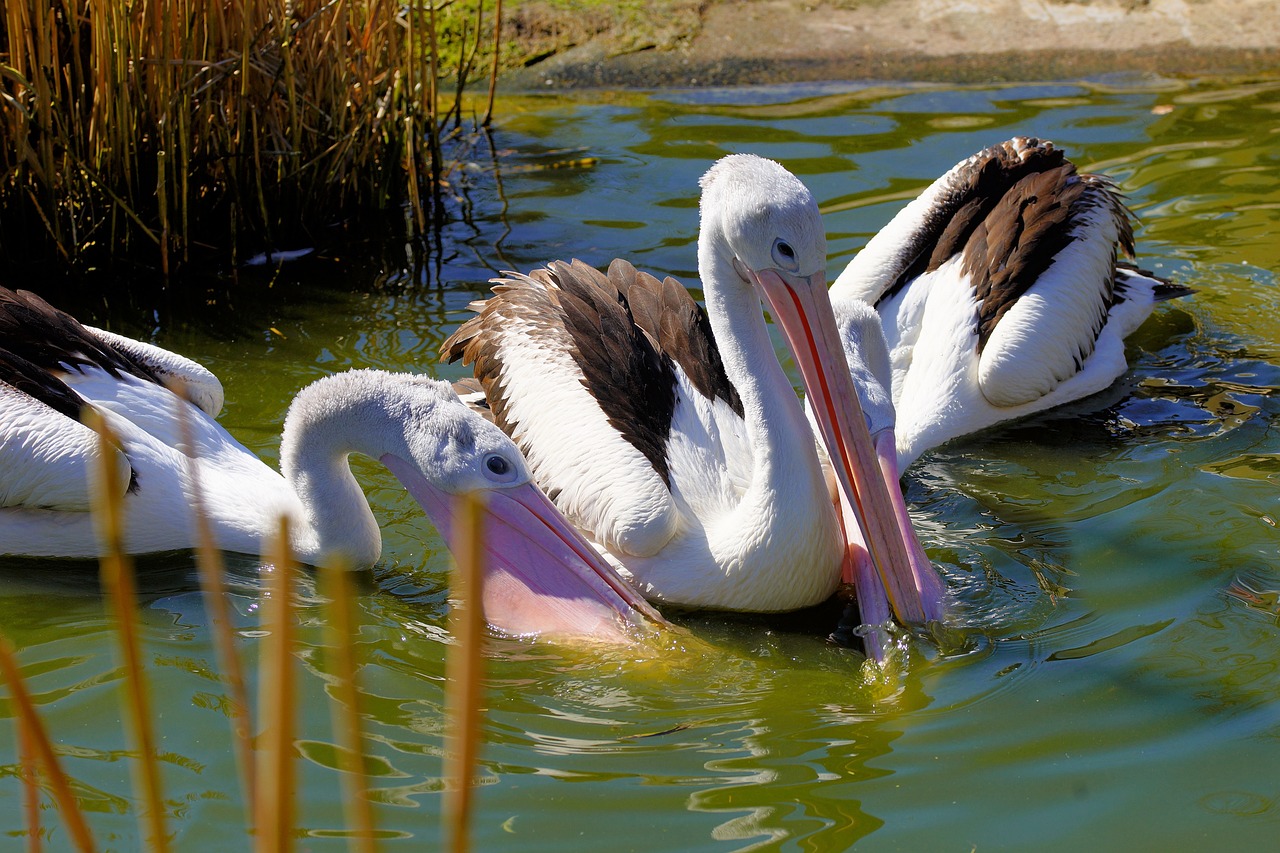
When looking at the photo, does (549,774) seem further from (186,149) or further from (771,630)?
(186,149)

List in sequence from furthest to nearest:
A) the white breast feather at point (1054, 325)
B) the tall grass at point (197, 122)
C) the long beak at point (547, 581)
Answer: the tall grass at point (197, 122) → the white breast feather at point (1054, 325) → the long beak at point (547, 581)

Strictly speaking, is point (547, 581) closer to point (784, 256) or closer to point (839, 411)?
point (839, 411)

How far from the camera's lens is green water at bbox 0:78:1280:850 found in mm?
2531

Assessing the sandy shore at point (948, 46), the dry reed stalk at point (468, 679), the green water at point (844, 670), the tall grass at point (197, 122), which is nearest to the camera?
the dry reed stalk at point (468, 679)

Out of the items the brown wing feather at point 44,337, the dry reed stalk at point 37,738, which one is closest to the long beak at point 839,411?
the brown wing feather at point 44,337

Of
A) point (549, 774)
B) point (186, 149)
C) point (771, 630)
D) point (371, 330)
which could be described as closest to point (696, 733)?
point (549, 774)

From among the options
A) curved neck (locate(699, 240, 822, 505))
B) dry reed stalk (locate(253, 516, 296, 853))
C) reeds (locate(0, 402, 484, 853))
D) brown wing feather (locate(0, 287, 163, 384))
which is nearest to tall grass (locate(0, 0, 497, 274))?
brown wing feather (locate(0, 287, 163, 384))

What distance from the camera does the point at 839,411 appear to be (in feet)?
10.9

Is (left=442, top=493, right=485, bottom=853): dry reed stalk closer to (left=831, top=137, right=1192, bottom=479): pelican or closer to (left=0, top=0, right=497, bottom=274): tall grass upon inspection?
(left=831, top=137, right=1192, bottom=479): pelican

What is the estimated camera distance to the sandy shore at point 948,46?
8.10 meters

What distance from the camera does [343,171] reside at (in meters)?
5.89

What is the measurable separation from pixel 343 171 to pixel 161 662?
3.22 meters

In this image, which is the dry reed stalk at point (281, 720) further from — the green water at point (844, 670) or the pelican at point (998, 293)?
the pelican at point (998, 293)

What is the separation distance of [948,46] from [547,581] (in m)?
6.19
